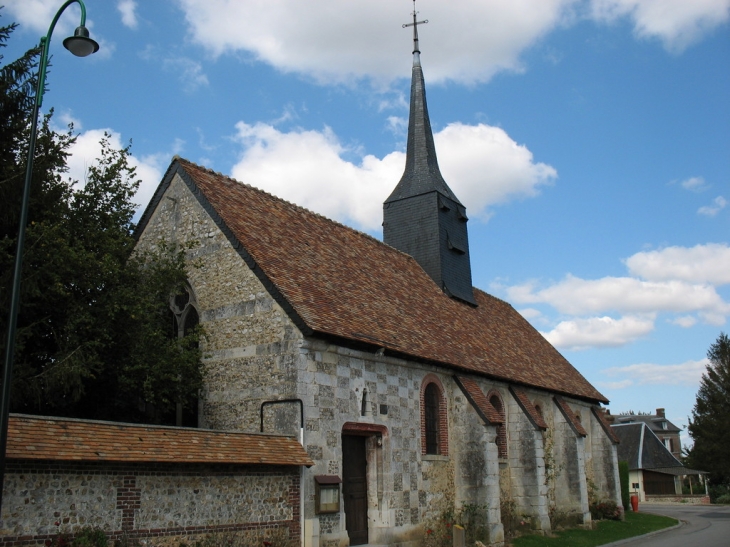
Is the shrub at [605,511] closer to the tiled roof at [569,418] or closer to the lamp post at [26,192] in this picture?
the tiled roof at [569,418]

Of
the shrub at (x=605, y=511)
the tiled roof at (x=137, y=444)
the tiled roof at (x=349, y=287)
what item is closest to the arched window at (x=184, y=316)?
the tiled roof at (x=349, y=287)

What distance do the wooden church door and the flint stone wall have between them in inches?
92.7

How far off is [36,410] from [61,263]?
130 inches

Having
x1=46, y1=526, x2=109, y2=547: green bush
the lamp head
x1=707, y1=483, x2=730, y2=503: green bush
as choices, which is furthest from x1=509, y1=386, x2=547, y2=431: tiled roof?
x1=707, y1=483, x2=730, y2=503: green bush

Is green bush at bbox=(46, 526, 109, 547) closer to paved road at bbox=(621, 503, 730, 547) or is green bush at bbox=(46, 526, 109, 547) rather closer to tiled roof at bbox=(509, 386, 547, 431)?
tiled roof at bbox=(509, 386, 547, 431)

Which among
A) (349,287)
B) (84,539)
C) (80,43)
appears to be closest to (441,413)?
(349,287)

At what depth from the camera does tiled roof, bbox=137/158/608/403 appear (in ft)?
50.2

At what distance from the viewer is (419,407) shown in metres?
17.4

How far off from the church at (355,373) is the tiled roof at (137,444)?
102 cm

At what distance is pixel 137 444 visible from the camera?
10.7 metres

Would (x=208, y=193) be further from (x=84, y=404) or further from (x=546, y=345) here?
(x=546, y=345)

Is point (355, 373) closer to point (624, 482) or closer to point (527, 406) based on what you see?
point (527, 406)

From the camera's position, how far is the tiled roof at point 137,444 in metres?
9.47

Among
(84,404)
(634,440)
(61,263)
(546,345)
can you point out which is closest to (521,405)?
(546,345)
